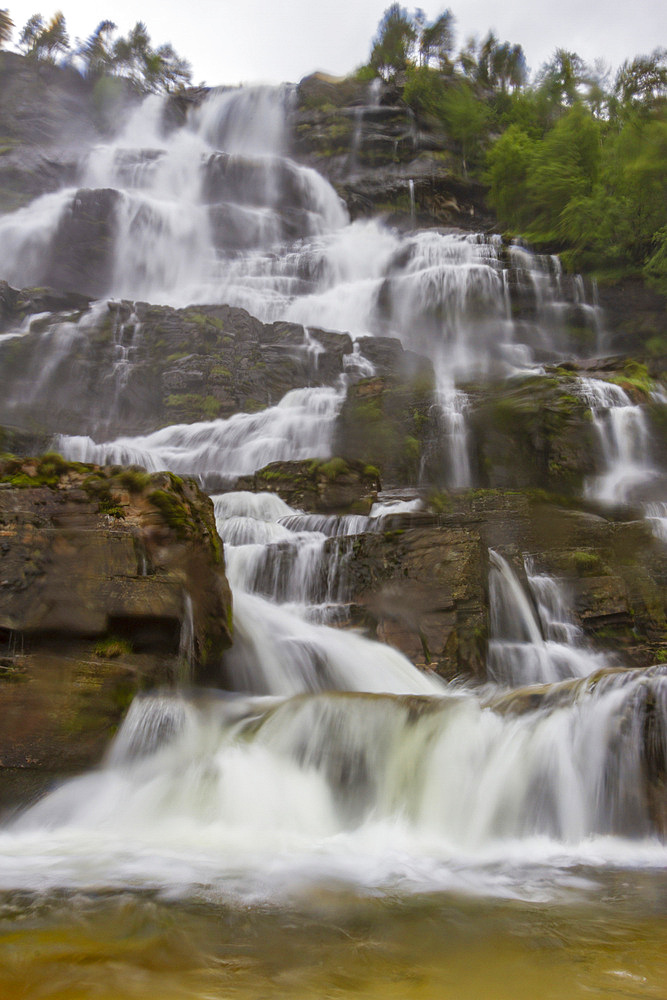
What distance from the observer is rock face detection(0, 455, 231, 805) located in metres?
4.97

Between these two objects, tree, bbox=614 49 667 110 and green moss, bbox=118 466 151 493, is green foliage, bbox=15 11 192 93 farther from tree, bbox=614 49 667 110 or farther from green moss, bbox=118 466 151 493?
green moss, bbox=118 466 151 493

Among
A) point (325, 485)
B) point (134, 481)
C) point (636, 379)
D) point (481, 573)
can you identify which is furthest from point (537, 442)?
point (134, 481)

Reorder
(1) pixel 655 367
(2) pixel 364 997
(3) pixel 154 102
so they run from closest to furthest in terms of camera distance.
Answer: (2) pixel 364 997 → (1) pixel 655 367 → (3) pixel 154 102

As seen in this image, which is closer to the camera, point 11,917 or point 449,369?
point 11,917

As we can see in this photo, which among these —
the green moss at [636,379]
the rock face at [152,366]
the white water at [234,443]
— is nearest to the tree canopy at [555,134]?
the green moss at [636,379]

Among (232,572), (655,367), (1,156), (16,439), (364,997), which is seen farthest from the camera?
(1,156)

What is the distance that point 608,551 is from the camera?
9445 mm

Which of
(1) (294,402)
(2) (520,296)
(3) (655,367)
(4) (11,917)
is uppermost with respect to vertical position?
(2) (520,296)

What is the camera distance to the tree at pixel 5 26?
3984cm

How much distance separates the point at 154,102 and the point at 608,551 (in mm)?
42467

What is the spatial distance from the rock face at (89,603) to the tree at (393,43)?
136ft

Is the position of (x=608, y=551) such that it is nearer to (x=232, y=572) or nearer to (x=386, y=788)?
(x=232, y=572)

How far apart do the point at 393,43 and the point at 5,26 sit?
23.1 metres

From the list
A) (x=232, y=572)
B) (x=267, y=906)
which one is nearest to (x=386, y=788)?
(x=267, y=906)
